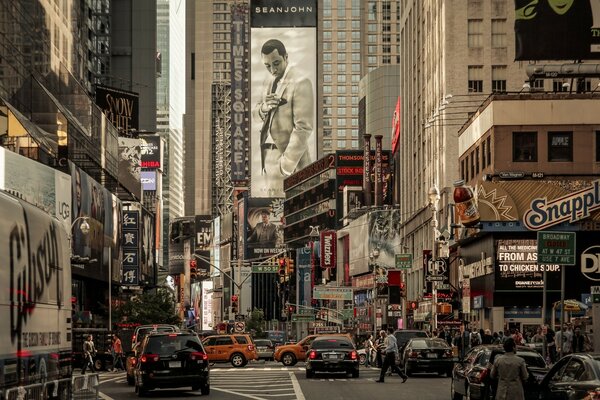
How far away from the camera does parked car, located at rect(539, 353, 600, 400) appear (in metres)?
17.5

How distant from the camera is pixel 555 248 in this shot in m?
33.2

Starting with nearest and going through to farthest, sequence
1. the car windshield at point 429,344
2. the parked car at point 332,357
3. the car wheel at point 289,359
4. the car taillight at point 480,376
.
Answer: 1. the car taillight at point 480,376
2. the parked car at point 332,357
3. the car windshield at point 429,344
4. the car wheel at point 289,359

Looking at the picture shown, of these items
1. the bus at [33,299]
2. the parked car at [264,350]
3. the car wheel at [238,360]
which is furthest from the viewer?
the parked car at [264,350]

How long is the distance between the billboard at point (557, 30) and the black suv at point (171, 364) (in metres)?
38.6

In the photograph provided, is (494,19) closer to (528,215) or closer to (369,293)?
(528,215)

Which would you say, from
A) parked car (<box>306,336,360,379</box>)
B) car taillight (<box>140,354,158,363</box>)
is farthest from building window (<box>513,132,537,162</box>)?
car taillight (<box>140,354,158,363</box>)

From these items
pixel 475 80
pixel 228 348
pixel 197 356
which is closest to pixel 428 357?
pixel 197 356

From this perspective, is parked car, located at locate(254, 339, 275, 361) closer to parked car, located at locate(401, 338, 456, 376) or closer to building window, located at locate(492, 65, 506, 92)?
building window, located at locate(492, 65, 506, 92)

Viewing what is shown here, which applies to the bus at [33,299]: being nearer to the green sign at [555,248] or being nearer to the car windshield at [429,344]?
the green sign at [555,248]

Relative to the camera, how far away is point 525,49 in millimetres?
66250

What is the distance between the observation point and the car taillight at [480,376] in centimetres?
2436

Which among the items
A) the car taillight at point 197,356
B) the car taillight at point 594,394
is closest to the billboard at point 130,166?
the car taillight at point 197,356

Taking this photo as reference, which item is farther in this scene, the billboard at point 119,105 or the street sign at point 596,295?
the billboard at point 119,105

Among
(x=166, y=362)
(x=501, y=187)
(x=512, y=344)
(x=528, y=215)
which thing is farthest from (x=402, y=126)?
(x=512, y=344)
